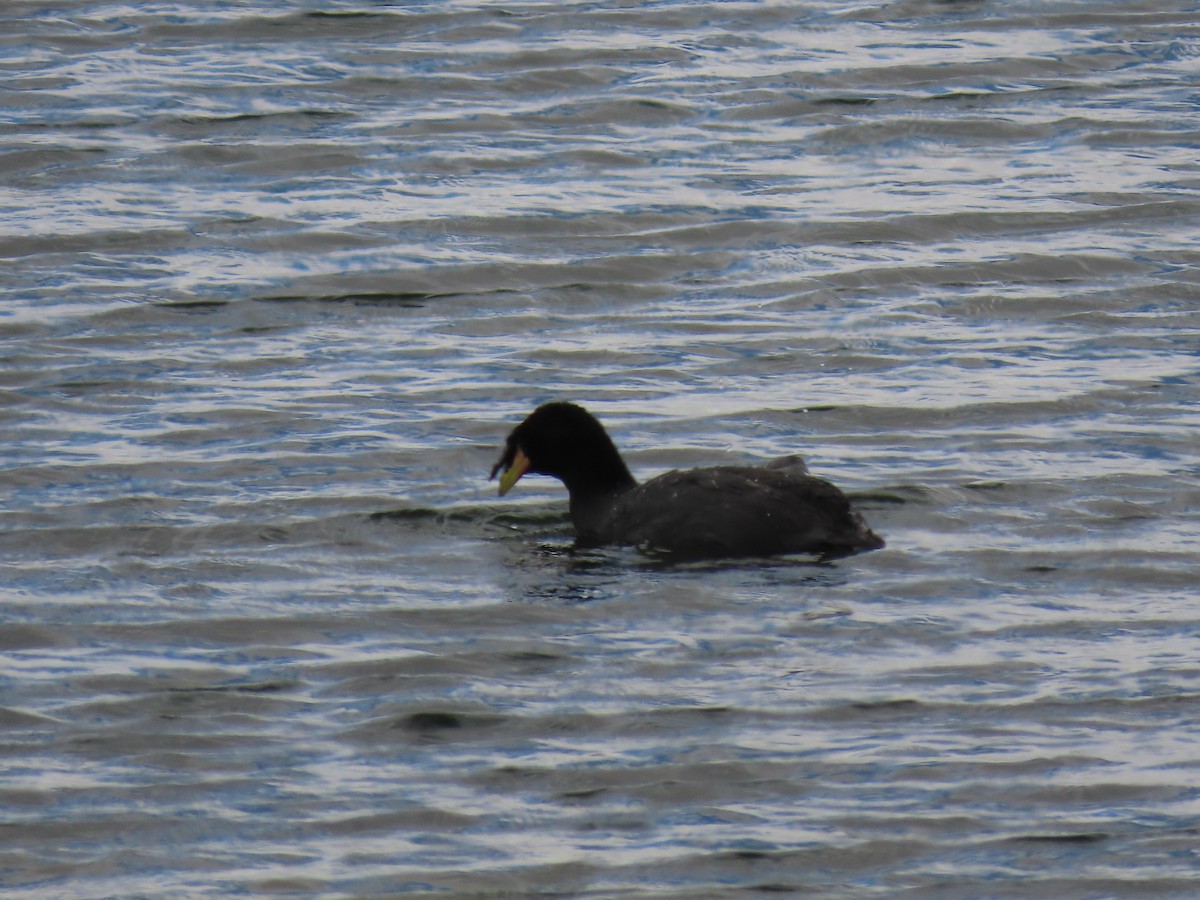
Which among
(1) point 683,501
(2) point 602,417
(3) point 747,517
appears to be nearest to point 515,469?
(1) point 683,501

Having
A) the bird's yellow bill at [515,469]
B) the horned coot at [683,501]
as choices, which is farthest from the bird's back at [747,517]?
the bird's yellow bill at [515,469]

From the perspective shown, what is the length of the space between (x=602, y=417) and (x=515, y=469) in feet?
4.64

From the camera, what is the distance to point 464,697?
859 centimetres

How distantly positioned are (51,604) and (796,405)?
4.27 metres

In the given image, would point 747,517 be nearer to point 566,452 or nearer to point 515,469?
point 566,452

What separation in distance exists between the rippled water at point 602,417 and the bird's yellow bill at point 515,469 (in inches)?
7.6

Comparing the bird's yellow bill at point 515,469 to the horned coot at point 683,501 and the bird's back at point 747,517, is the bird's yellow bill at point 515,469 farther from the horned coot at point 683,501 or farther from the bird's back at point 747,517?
the bird's back at point 747,517

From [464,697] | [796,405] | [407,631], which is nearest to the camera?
[464,697]

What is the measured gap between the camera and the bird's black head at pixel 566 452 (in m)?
10.7

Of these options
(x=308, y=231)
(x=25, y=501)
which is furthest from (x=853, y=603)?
(x=308, y=231)

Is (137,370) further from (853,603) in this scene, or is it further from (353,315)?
(853,603)

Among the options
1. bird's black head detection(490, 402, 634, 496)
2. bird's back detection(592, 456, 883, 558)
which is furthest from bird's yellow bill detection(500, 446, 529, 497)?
bird's back detection(592, 456, 883, 558)

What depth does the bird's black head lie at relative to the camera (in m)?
10.7

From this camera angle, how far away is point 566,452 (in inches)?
422
